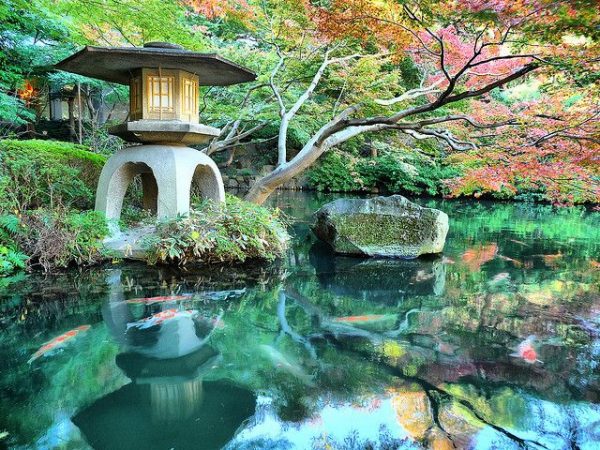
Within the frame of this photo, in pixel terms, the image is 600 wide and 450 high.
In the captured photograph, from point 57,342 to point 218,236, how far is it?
10.1ft

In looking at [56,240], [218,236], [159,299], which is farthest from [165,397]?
[56,240]

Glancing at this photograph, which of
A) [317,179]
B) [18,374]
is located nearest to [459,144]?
[18,374]

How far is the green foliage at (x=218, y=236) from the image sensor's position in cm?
709

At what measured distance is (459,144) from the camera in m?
8.88

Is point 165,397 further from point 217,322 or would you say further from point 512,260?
point 512,260

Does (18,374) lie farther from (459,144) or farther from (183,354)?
(459,144)

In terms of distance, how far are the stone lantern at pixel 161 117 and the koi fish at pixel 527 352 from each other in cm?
533

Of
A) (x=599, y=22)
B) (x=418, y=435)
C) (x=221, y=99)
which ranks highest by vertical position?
(x=221, y=99)

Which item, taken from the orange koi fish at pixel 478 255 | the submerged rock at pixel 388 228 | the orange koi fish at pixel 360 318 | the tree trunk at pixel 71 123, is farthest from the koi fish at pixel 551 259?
the tree trunk at pixel 71 123

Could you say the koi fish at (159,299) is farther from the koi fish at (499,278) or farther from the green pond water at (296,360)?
the koi fish at (499,278)

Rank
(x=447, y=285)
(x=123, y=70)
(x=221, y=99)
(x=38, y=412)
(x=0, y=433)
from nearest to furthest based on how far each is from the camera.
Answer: (x=0, y=433), (x=38, y=412), (x=447, y=285), (x=123, y=70), (x=221, y=99)

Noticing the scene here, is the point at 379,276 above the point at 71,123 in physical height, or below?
below

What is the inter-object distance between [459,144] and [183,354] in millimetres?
6751

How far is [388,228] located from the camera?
352 inches
